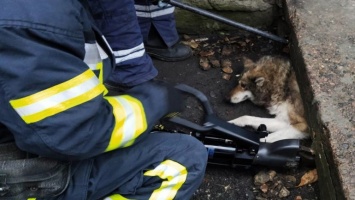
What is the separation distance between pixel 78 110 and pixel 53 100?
0.09 metres

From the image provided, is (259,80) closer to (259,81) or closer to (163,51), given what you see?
(259,81)

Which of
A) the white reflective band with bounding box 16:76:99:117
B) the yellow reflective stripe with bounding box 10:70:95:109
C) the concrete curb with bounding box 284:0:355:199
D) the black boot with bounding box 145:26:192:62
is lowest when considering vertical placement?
the black boot with bounding box 145:26:192:62

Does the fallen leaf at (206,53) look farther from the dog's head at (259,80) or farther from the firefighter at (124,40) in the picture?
Answer: the firefighter at (124,40)

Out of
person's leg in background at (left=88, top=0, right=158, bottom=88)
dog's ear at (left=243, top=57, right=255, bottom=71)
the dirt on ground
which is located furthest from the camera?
dog's ear at (left=243, top=57, right=255, bottom=71)

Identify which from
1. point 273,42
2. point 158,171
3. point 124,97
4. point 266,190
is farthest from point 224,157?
point 273,42

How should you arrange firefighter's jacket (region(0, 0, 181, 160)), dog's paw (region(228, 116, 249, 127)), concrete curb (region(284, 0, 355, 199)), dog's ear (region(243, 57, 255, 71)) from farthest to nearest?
dog's ear (region(243, 57, 255, 71))
dog's paw (region(228, 116, 249, 127))
concrete curb (region(284, 0, 355, 199))
firefighter's jacket (region(0, 0, 181, 160))

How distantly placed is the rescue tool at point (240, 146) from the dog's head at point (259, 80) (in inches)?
27.5

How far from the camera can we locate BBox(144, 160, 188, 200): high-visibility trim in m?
2.08

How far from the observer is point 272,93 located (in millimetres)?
3295

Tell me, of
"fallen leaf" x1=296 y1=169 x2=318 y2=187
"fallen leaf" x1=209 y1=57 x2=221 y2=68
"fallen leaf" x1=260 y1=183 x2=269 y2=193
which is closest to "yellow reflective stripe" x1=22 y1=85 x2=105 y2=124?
"fallen leaf" x1=260 y1=183 x2=269 y2=193

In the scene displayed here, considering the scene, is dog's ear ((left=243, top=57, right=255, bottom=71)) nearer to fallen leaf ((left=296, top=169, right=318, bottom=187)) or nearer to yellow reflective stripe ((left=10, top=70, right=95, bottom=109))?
fallen leaf ((left=296, top=169, right=318, bottom=187))

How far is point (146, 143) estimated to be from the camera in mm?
2107

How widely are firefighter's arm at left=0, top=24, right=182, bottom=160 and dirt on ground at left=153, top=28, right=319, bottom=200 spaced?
109 cm

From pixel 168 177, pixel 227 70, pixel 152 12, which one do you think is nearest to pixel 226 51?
pixel 227 70
